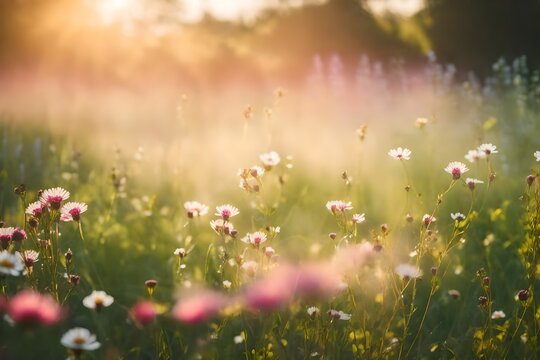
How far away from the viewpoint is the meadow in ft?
5.32

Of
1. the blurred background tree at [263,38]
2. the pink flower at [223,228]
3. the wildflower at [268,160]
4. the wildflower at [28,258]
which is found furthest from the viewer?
the blurred background tree at [263,38]

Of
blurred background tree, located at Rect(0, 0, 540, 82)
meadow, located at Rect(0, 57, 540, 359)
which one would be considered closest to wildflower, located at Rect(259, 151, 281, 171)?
meadow, located at Rect(0, 57, 540, 359)

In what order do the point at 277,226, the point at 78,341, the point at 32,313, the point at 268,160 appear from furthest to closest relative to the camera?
the point at 277,226
the point at 268,160
the point at 78,341
the point at 32,313

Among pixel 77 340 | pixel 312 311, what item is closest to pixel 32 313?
pixel 77 340

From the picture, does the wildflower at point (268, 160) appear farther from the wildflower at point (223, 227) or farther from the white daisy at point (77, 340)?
the white daisy at point (77, 340)

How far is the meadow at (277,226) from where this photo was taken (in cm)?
162

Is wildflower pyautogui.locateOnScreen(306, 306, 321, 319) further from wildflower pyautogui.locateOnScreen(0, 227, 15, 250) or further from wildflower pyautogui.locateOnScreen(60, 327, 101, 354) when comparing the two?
wildflower pyautogui.locateOnScreen(0, 227, 15, 250)

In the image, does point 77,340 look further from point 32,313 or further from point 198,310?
point 198,310

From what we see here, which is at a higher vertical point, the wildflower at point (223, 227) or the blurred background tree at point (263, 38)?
the blurred background tree at point (263, 38)

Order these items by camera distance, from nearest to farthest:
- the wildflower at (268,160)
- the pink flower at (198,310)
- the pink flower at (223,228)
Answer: the pink flower at (198,310), the pink flower at (223,228), the wildflower at (268,160)

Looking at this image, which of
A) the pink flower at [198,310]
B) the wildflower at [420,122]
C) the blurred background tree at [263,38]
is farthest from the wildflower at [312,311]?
the blurred background tree at [263,38]

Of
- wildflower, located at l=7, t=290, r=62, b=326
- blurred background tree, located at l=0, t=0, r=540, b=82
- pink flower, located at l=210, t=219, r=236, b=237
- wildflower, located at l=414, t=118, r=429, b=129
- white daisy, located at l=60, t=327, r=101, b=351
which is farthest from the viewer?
blurred background tree, located at l=0, t=0, r=540, b=82

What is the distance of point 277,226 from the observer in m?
2.46

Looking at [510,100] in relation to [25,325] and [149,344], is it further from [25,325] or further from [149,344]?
[25,325]
